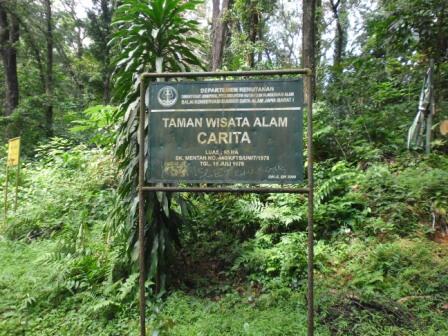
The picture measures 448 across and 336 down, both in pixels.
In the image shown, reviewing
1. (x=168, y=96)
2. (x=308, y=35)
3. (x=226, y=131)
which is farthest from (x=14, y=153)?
(x=308, y=35)

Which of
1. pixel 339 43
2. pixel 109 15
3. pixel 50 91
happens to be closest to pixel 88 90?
pixel 50 91

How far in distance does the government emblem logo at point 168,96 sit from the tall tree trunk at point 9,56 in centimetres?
1283

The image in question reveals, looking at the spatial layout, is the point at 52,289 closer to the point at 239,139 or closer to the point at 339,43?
the point at 239,139

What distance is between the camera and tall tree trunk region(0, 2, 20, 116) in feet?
43.7

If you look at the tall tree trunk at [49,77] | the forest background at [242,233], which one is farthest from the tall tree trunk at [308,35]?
the tall tree trunk at [49,77]

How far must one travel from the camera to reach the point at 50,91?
673 inches

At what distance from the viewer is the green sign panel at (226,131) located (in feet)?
9.04

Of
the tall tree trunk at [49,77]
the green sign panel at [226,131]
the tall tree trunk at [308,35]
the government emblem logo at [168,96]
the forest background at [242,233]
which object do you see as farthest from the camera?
the tall tree trunk at [49,77]

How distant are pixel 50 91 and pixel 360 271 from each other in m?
17.0

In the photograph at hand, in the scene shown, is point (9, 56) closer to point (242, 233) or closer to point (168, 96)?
point (242, 233)

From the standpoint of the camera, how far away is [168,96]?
2.93m

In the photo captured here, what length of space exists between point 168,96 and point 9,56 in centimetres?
1325

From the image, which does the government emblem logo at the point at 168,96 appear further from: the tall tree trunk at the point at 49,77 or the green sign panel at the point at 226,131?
the tall tree trunk at the point at 49,77

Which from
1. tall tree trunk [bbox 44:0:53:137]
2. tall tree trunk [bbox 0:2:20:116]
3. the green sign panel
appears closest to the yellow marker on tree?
the green sign panel
